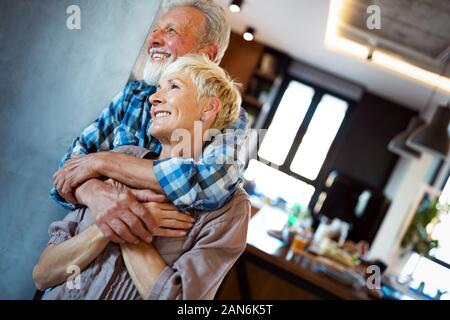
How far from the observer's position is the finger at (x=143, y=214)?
3.31ft

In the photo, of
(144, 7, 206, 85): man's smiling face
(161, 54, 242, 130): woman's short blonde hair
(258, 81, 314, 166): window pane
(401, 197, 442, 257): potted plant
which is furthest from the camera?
(401, 197, 442, 257): potted plant

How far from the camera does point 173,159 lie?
1.01 m

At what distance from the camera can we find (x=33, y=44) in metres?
1.32

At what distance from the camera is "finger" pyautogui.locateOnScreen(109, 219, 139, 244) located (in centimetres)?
101

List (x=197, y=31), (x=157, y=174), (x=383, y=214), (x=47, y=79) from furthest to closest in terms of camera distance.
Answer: (x=383, y=214)
(x=47, y=79)
(x=197, y=31)
(x=157, y=174)

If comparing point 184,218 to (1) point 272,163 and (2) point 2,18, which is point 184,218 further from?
(2) point 2,18

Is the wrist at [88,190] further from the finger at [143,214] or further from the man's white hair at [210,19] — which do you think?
the man's white hair at [210,19]

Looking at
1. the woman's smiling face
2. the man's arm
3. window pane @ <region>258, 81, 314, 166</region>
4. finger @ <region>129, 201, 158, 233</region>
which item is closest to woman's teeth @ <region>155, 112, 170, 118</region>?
the woman's smiling face

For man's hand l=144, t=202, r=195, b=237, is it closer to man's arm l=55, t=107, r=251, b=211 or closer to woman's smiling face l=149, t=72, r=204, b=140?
man's arm l=55, t=107, r=251, b=211

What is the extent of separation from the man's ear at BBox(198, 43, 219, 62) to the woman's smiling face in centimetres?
18

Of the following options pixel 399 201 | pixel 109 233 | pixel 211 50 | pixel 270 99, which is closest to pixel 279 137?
pixel 211 50

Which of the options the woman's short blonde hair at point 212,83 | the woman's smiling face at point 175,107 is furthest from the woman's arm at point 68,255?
the woman's short blonde hair at point 212,83

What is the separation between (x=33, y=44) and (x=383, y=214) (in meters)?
6.19

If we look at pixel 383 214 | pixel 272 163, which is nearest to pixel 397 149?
pixel 383 214
